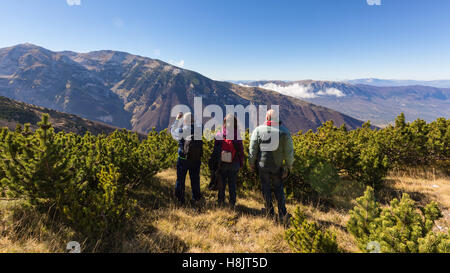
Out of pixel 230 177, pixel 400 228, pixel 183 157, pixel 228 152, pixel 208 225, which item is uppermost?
pixel 228 152

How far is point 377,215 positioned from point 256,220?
8.12 ft

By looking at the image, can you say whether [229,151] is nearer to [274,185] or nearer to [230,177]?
[230,177]

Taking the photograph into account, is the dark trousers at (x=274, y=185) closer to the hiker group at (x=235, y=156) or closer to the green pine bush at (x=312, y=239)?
the hiker group at (x=235, y=156)

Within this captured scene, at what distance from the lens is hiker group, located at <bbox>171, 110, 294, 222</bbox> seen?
4.72 metres

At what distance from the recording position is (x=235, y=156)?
5355 millimetres

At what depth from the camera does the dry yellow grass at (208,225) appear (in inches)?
136

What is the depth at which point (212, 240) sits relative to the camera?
401 centimetres

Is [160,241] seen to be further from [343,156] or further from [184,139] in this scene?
[343,156]

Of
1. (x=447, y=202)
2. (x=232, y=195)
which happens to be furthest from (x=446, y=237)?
(x=447, y=202)

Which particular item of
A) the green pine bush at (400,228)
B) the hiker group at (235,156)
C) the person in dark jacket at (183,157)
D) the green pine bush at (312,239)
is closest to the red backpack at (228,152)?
the hiker group at (235,156)

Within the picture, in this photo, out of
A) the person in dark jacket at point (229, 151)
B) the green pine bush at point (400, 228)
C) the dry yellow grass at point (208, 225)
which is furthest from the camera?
the person in dark jacket at point (229, 151)

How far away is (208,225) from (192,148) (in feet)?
6.44

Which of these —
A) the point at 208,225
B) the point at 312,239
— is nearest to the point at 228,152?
the point at 208,225

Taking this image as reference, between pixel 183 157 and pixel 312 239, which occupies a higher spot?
pixel 183 157
